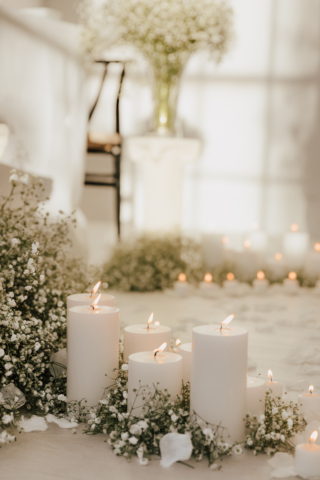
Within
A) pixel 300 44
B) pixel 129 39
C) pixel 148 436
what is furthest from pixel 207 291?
pixel 300 44

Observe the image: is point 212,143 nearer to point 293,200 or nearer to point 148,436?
point 293,200

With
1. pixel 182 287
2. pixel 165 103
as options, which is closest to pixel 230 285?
pixel 182 287

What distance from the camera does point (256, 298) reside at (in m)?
2.70

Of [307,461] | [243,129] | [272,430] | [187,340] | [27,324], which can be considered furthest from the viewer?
[243,129]

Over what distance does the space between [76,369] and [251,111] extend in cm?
313

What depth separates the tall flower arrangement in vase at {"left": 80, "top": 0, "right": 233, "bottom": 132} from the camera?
289 centimetres

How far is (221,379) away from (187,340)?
823mm

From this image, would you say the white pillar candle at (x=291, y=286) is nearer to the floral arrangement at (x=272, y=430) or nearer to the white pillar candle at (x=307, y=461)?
the floral arrangement at (x=272, y=430)

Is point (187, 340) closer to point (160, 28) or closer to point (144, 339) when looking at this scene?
point (144, 339)

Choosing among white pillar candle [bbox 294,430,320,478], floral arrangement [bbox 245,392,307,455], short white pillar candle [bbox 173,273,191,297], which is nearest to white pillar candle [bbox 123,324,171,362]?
floral arrangement [bbox 245,392,307,455]

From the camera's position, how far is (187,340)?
1848mm

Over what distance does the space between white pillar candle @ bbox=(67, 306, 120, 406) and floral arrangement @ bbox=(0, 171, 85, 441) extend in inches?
2.1

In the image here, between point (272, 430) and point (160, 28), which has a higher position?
point (160, 28)

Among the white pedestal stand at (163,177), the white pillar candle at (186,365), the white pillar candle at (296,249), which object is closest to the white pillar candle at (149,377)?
the white pillar candle at (186,365)
